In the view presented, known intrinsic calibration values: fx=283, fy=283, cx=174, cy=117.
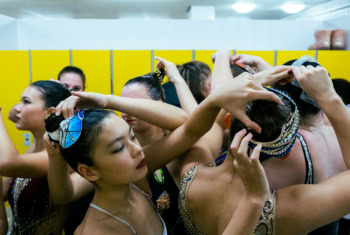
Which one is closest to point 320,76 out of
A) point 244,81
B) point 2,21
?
point 244,81

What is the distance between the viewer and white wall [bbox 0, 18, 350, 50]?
493cm

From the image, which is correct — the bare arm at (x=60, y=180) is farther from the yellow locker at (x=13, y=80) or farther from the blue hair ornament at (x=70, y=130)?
the yellow locker at (x=13, y=80)

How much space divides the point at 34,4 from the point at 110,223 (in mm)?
6655

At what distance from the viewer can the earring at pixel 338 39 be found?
461 centimetres

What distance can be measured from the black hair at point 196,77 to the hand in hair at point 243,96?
983 millimetres

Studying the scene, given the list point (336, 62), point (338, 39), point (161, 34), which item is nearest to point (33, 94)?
point (161, 34)

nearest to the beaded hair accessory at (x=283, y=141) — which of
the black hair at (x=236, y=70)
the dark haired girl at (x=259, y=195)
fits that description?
the dark haired girl at (x=259, y=195)

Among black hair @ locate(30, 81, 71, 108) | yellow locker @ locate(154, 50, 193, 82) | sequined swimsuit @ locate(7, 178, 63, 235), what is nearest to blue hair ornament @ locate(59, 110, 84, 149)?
sequined swimsuit @ locate(7, 178, 63, 235)

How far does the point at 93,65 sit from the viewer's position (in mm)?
4094

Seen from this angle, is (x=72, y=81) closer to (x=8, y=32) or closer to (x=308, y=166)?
(x=308, y=166)

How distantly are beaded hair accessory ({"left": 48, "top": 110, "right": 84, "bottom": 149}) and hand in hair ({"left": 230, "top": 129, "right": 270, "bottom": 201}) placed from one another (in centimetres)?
51

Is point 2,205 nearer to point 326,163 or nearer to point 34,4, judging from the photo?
point 326,163

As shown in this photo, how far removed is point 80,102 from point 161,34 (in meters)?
4.34

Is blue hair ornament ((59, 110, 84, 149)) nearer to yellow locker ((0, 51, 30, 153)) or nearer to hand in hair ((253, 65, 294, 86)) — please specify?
hand in hair ((253, 65, 294, 86))
